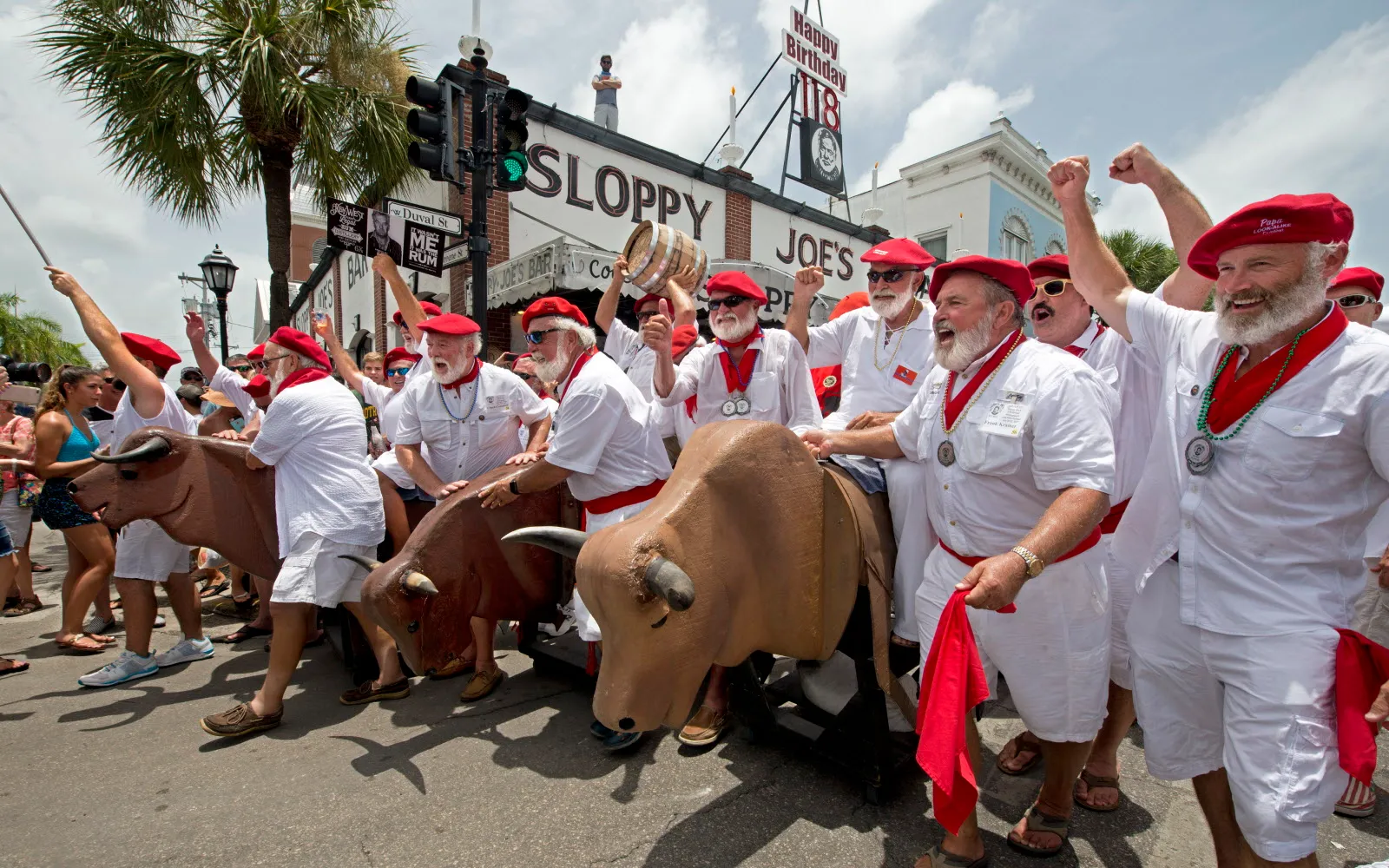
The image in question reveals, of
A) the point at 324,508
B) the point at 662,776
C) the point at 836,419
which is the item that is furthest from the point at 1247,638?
the point at 324,508

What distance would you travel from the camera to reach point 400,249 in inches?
250

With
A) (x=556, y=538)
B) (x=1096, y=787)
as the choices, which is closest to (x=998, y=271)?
(x=556, y=538)

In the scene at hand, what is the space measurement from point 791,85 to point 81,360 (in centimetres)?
4674

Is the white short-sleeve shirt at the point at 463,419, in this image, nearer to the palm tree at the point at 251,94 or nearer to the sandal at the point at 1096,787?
the sandal at the point at 1096,787

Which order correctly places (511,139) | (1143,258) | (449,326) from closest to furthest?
1. (449,326)
2. (511,139)
3. (1143,258)

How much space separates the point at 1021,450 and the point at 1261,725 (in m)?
0.95

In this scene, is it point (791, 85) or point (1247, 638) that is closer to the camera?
point (1247, 638)

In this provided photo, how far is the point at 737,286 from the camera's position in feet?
12.7

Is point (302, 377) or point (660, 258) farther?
point (660, 258)

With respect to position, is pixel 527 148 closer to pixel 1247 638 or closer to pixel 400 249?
pixel 400 249

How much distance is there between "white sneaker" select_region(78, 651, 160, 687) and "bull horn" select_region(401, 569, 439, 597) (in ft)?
9.15

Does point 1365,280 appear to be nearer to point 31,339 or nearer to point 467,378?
point 467,378

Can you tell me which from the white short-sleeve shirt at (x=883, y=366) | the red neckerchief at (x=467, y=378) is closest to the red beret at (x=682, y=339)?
the red neckerchief at (x=467, y=378)

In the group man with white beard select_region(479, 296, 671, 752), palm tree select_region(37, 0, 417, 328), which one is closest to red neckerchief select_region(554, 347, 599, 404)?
man with white beard select_region(479, 296, 671, 752)
